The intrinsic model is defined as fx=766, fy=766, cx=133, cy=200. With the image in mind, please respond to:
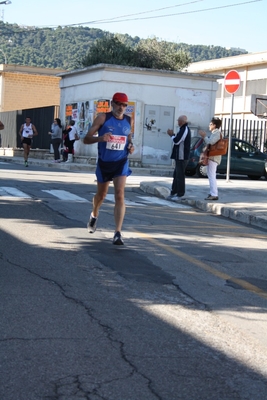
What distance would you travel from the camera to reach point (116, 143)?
960 cm

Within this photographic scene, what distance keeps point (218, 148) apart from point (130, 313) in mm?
10415

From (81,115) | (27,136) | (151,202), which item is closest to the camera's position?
(151,202)

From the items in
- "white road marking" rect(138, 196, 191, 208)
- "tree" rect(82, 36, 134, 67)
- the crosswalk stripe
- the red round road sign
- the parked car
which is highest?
"tree" rect(82, 36, 134, 67)

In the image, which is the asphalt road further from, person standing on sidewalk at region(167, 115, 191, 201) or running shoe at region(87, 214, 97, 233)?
person standing on sidewalk at region(167, 115, 191, 201)

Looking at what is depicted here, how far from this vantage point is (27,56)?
100 m

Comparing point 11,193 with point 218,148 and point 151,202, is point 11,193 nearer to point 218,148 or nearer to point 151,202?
point 151,202

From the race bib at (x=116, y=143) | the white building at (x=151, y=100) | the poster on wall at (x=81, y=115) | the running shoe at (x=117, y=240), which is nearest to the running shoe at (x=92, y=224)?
the running shoe at (x=117, y=240)

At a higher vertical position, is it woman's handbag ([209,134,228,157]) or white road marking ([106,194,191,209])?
woman's handbag ([209,134,228,157])

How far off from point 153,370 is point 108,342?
629 mm

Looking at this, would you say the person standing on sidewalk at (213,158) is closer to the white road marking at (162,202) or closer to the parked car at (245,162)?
the white road marking at (162,202)

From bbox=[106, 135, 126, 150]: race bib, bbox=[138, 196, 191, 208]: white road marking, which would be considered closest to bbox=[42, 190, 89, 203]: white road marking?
bbox=[138, 196, 191, 208]: white road marking

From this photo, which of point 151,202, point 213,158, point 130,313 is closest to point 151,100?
point 213,158

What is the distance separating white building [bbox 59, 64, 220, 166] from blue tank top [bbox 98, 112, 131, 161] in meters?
21.9

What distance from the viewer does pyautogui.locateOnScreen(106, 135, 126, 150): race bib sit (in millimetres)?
9555
